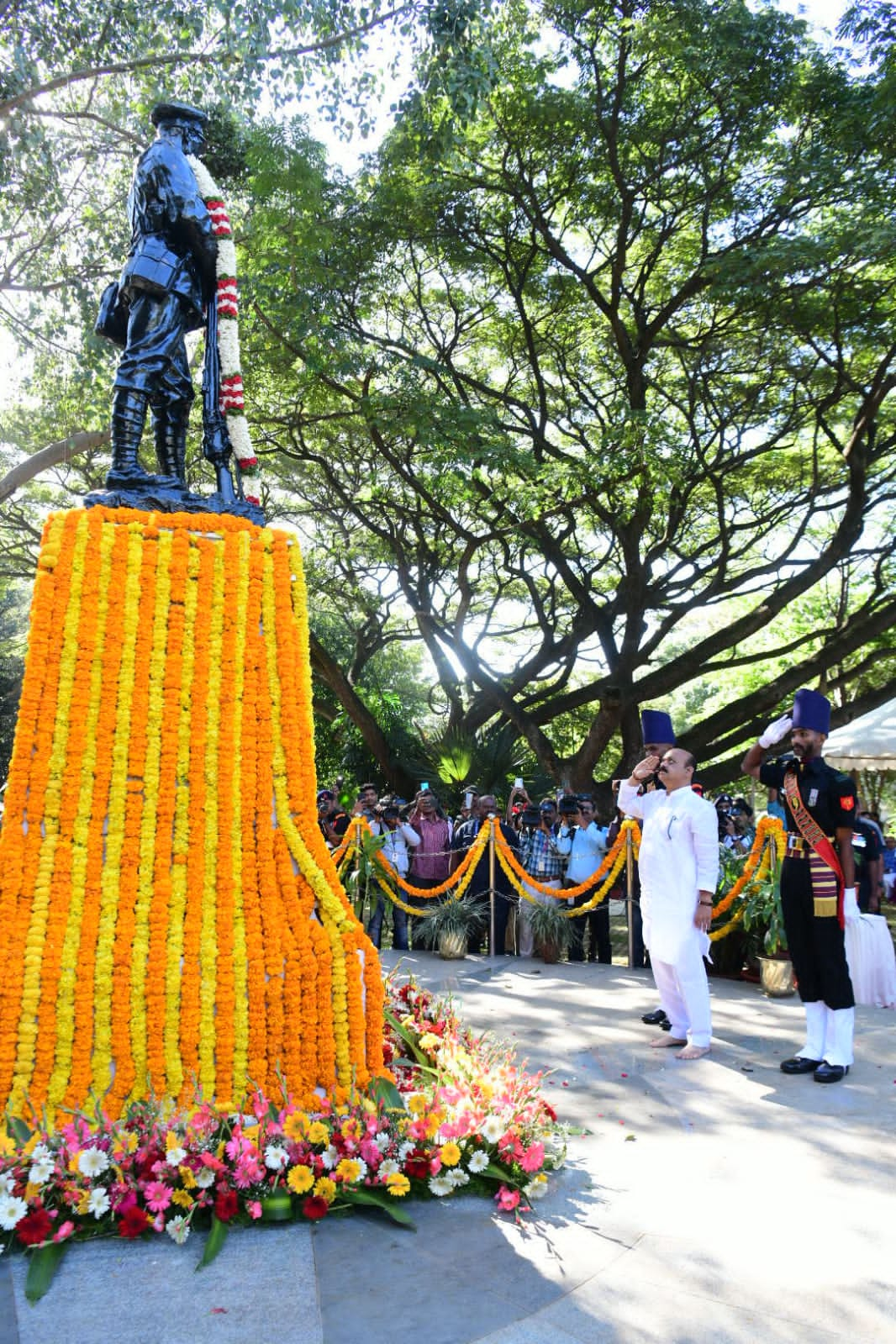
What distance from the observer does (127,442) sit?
4.68 m

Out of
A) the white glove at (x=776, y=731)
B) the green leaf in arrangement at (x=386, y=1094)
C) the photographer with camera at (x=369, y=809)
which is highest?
the photographer with camera at (x=369, y=809)

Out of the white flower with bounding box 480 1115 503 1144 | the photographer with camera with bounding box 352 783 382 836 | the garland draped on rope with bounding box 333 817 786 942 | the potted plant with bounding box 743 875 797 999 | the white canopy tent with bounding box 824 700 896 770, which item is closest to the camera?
the white flower with bounding box 480 1115 503 1144

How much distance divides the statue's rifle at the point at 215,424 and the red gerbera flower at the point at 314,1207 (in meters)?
3.00

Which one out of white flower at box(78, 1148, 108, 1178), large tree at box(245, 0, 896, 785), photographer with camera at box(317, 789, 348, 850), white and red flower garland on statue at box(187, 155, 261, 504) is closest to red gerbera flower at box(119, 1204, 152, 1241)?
white flower at box(78, 1148, 108, 1178)

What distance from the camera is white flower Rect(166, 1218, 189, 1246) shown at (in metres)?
3.12

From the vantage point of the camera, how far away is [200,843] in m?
4.12

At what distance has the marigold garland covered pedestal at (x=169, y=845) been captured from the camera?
12.4 ft

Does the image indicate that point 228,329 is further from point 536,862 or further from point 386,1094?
point 536,862

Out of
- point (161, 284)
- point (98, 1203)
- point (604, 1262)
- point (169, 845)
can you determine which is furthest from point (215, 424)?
point (604, 1262)

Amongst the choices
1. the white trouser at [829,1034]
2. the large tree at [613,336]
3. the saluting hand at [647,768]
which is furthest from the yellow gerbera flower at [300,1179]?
the large tree at [613,336]

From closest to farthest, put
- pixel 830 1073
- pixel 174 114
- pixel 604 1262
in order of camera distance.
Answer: pixel 604 1262 → pixel 174 114 → pixel 830 1073

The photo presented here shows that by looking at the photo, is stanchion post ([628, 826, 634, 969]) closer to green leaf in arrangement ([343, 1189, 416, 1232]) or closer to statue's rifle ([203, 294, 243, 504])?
statue's rifle ([203, 294, 243, 504])

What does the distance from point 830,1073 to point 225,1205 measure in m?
3.19

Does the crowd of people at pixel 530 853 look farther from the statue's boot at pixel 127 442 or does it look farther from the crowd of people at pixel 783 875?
the statue's boot at pixel 127 442
